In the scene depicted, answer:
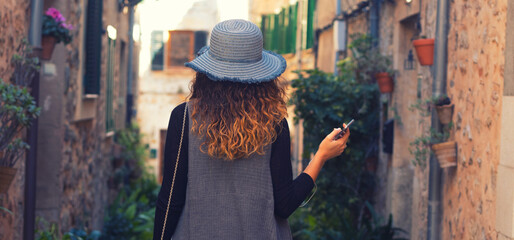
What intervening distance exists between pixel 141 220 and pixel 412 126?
414 cm

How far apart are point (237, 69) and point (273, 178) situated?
0.44 metres

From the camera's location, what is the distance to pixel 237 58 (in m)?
2.75

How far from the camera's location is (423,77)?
20.1 ft

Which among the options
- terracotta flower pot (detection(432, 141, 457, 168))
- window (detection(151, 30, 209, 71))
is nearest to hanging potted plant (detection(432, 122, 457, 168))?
terracotta flower pot (detection(432, 141, 457, 168))

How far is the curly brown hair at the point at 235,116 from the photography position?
2.63 metres

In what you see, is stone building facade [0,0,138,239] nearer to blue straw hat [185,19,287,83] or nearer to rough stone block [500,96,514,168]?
blue straw hat [185,19,287,83]

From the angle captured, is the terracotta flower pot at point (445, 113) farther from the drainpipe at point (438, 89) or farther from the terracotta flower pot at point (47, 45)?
the terracotta flower pot at point (47, 45)

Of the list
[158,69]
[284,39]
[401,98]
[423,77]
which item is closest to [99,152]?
[401,98]

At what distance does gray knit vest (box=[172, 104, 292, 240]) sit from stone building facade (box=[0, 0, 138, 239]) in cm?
241

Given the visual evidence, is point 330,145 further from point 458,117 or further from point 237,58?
point 458,117

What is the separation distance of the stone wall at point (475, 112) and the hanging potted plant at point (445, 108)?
0.19 ft

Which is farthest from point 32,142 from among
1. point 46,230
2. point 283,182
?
point 283,182

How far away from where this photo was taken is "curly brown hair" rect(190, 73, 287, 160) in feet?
8.64

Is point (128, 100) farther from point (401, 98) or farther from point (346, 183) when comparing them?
point (401, 98)
